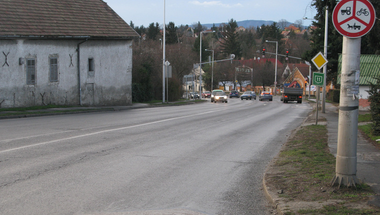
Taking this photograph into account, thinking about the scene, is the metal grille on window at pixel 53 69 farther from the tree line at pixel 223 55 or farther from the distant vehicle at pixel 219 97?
the distant vehicle at pixel 219 97

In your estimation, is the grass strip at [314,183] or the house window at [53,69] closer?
the grass strip at [314,183]

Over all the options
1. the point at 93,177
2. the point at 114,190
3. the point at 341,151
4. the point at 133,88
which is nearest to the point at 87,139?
the point at 93,177

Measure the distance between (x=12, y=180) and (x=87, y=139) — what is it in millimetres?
5076

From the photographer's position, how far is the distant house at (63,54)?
26578 mm

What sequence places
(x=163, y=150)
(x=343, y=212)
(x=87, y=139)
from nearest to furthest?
1. (x=343, y=212)
2. (x=163, y=150)
3. (x=87, y=139)

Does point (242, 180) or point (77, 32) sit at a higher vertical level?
point (77, 32)

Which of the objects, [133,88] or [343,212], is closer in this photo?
[343,212]

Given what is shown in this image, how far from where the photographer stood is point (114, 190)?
649 cm

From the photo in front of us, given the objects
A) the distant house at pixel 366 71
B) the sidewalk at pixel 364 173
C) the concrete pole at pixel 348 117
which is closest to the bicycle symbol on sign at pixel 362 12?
the concrete pole at pixel 348 117

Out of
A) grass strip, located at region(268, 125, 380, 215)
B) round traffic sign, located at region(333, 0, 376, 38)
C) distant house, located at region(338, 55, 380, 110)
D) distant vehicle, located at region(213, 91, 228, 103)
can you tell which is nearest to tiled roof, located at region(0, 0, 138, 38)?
distant vehicle, located at region(213, 91, 228, 103)

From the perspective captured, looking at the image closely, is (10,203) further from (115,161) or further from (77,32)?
(77,32)

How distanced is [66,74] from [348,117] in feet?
88.8

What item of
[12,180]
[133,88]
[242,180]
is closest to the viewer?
[12,180]

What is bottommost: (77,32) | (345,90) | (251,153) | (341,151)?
(251,153)
